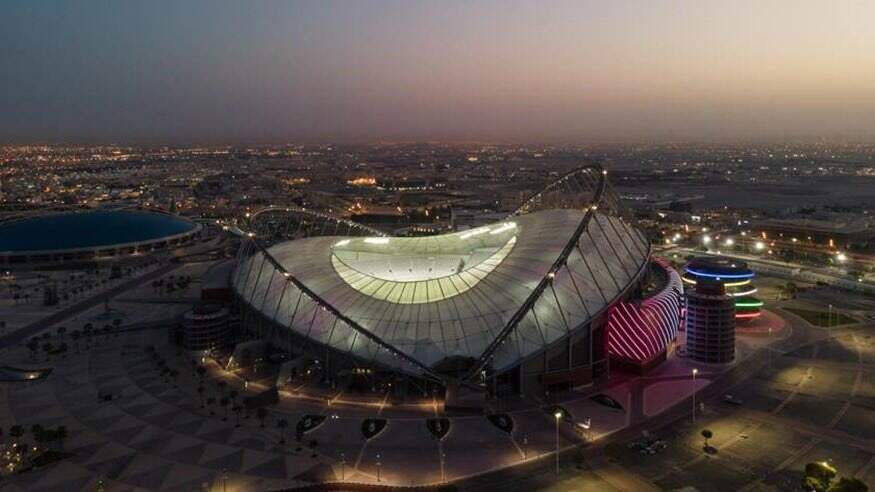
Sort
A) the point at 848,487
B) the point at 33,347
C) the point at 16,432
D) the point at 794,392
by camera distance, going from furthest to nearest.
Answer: the point at 33,347 < the point at 794,392 < the point at 16,432 < the point at 848,487

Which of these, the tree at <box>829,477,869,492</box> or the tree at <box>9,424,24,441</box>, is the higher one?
the tree at <box>829,477,869,492</box>

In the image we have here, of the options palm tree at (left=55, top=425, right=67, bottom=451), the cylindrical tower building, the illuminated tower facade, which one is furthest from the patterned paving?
the illuminated tower facade

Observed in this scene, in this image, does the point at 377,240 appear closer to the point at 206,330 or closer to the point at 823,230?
the point at 206,330

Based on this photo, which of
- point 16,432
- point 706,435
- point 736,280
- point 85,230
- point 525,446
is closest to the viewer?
point 706,435

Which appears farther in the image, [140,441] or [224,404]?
[224,404]

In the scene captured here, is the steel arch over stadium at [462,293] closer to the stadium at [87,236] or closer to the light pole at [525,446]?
the light pole at [525,446]

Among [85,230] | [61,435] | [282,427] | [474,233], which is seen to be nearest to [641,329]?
[474,233]

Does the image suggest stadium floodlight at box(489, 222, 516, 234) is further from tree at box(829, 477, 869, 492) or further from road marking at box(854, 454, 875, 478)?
tree at box(829, 477, 869, 492)
